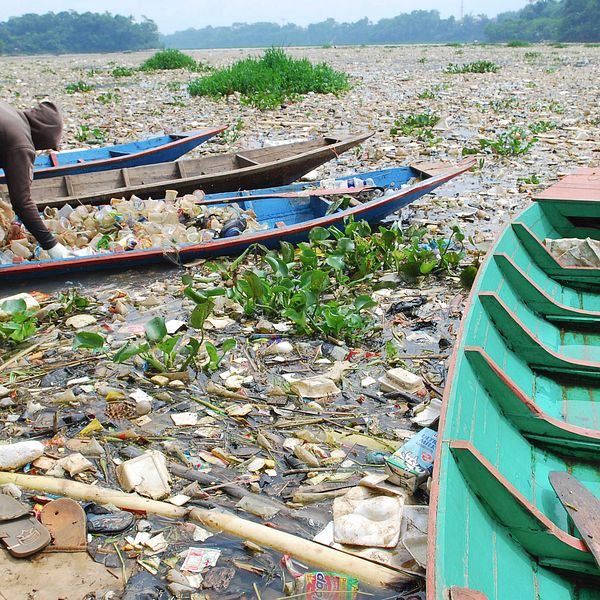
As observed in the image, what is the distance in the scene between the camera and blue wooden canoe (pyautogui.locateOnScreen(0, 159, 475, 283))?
5.07 m

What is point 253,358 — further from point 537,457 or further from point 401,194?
point 401,194

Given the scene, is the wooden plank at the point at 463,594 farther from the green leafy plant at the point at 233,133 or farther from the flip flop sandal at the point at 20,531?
the green leafy plant at the point at 233,133

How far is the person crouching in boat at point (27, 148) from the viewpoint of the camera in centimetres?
484

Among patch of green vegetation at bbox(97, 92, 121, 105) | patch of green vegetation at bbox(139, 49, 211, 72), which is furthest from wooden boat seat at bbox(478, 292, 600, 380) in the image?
patch of green vegetation at bbox(139, 49, 211, 72)

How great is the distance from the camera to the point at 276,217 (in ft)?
21.6

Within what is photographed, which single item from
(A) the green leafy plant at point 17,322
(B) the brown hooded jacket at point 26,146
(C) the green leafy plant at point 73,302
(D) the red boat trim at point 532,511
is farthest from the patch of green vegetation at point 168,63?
(D) the red boat trim at point 532,511

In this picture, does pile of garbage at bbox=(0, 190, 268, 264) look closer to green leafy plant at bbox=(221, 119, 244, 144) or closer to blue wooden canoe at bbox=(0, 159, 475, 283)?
blue wooden canoe at bbox=(0, 159, 475, 283)

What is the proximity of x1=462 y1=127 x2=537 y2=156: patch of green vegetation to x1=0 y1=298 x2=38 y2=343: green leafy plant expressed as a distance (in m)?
6.81

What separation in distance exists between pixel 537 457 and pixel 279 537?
1.14 m

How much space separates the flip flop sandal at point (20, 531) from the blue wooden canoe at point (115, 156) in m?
5.16

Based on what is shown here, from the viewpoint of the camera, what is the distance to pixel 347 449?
316 centimetres

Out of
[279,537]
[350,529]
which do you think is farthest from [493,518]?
[279,537]

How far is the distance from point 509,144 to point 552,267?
6089 mm

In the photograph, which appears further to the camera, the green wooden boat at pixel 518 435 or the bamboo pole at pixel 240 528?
the bamboo pole at pixel 240 528
